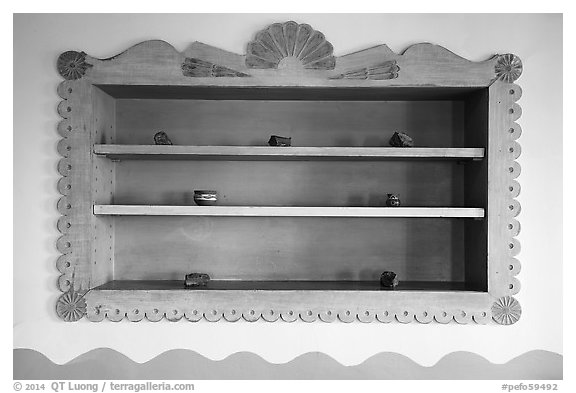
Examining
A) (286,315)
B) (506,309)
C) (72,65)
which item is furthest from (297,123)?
(506,309)

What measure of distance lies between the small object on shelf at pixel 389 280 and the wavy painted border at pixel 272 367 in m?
0.25

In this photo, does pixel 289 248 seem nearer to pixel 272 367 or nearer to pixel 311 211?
pixel 311 211

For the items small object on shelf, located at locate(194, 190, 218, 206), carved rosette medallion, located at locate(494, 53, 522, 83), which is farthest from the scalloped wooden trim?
carved rosette medallion, located at locate(494, 53, 522, 83)

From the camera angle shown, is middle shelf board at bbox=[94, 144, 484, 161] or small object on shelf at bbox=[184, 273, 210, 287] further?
small object on shelf at bbox=[184, 273, 210, 287]

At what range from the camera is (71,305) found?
2.29 m

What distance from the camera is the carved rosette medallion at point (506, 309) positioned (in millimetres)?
2283

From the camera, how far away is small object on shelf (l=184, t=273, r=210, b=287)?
2.38m

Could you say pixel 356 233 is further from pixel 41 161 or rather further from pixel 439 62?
pixel 41 161

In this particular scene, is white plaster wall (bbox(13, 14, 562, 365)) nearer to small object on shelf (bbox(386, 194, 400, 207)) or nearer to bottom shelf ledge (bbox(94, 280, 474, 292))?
bottom shelf ledge (bbox(94, 280, 474, 292))

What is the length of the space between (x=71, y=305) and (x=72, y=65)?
872 millimetres

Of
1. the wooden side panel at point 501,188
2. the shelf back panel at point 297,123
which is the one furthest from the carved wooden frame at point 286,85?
the shelf back panel at point 297,123

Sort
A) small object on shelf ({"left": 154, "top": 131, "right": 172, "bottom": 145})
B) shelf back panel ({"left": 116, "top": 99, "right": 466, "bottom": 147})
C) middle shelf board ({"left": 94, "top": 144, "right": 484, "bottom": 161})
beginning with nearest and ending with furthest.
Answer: middle shelf board ({"left": 94, "top": 144, "right": 484, "bottom": 161}), small object on shelf ({"left": 154, "top": 131, "right": 172, "bottom": 145}), shelf back panel ({"left": 116, "top": 99, "right": 466, "bottom": 147})

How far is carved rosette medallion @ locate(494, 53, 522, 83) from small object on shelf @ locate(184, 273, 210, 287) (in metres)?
1.32
